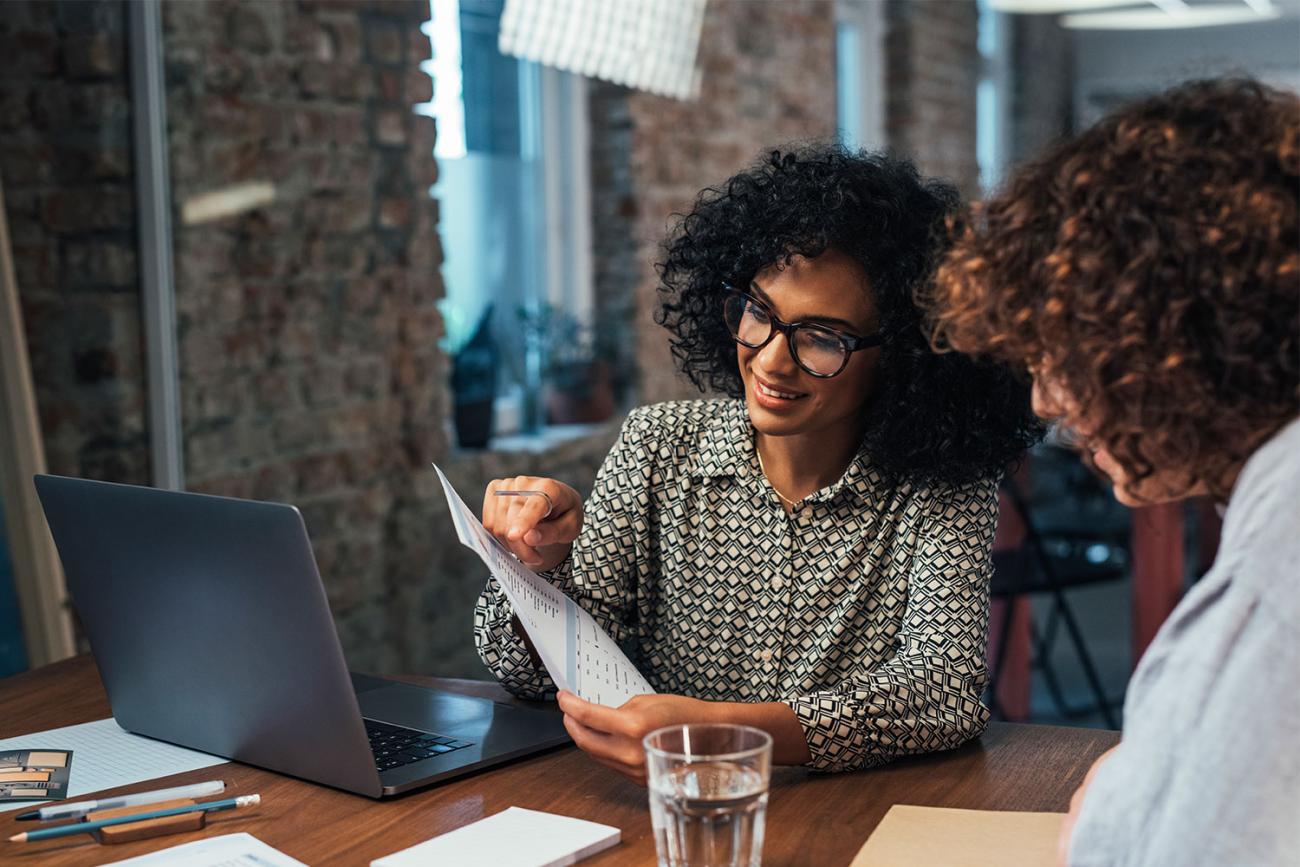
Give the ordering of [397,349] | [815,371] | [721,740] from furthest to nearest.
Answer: [397,349] → [815,371] → [721,740]

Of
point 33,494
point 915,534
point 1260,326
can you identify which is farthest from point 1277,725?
point 33,494

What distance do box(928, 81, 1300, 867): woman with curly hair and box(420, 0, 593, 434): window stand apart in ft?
7.91

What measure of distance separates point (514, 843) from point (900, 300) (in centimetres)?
72

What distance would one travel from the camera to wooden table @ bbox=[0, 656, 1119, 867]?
3.47 feet

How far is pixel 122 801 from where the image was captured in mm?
1116

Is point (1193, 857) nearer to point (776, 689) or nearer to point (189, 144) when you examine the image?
point (776, 689)

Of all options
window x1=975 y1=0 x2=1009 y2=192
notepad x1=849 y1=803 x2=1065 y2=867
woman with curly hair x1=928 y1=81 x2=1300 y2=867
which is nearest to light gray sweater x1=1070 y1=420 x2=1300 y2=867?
woman with curly hair x1=928 y1=81 x2=1300 y2=867

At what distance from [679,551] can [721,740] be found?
25.4 inches

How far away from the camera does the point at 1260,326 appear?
31.1 inches

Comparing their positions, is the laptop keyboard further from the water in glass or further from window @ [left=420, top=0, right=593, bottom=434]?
window @ [left=420, top=0, right=593, bottom=434]

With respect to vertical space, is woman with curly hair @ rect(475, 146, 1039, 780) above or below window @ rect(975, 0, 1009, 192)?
below

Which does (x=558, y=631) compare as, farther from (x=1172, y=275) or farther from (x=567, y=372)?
(x=567, y=372)

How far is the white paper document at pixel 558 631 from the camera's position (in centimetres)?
119

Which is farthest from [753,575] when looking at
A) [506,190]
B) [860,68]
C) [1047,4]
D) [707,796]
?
[1047,4]
